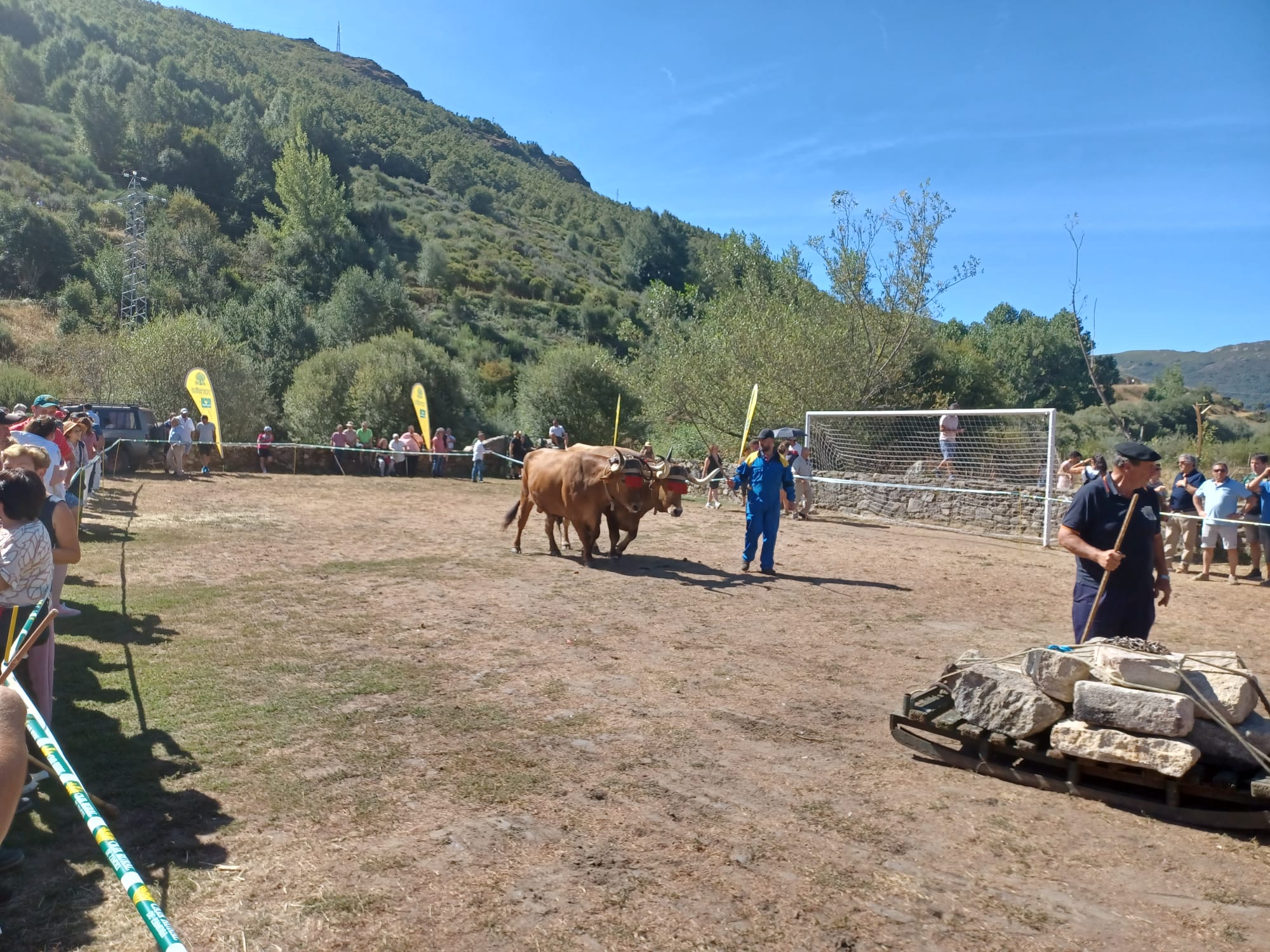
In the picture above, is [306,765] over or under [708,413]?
under

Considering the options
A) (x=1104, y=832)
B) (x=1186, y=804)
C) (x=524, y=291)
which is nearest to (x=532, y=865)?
(x=1104, y=832)

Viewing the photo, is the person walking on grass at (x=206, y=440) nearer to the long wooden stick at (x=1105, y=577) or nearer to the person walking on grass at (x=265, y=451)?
the person walking on grass at (x=265, y=451)

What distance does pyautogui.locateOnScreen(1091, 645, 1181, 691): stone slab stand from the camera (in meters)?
4.51

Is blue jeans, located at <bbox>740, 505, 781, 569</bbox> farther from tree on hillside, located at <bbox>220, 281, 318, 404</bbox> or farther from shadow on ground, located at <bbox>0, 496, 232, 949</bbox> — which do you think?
tree on hillside, located at <bbox>220, 281, 318, 404</bbox>

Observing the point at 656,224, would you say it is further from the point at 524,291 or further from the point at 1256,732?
the point at 1256,732

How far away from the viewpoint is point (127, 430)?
21.7 m

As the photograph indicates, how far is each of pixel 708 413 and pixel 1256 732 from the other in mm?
23655

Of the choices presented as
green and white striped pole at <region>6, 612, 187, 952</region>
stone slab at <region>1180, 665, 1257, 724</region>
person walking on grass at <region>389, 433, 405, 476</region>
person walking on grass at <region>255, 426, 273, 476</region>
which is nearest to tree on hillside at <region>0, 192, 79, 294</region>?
person walking on grass at <region>255, 426, 273, 476</region>

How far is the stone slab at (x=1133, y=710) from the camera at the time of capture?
434 centimetres

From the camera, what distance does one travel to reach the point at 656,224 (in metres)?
85.9

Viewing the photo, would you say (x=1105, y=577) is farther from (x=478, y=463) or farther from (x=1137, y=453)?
(x=478, y=463)

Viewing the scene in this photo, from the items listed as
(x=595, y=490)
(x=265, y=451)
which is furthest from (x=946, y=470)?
(x=265, y=451)

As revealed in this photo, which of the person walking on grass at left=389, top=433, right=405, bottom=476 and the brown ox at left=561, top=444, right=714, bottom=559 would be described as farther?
the person walking on grass at left=389, top=433, right=405, bottom=476

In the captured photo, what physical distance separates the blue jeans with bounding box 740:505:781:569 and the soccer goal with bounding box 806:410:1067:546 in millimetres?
6750
